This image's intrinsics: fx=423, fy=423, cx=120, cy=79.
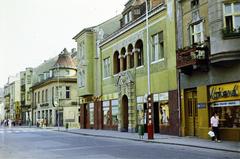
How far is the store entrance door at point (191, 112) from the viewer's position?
28.9 meters

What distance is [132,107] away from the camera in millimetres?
39750

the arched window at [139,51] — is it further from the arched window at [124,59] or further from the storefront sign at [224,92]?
the storefront sign at [224,92]

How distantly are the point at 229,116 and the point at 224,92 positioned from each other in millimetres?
1467

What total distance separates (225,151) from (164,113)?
13.8m

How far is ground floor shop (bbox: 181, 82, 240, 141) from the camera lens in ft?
81.3

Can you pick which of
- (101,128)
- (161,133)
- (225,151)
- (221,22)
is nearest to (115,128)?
(101,128)

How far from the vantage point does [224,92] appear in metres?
25.5

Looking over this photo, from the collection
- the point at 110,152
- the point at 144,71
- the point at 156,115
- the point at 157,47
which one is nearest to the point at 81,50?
the point at 144,71

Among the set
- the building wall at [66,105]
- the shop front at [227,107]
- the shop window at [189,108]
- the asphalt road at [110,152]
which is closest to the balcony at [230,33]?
the shop front at [227,107]

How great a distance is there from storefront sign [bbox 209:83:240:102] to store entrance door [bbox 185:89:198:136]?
2.43 m

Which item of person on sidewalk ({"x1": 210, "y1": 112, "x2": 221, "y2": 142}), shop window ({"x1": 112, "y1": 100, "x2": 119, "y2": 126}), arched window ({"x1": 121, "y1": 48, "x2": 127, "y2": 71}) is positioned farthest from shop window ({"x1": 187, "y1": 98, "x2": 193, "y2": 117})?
shop window ({"x1": 112, "y1": 100, "x2": 119, "y2": 126})

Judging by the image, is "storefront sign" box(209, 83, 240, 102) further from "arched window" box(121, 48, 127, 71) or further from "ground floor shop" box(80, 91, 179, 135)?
"arched window" box(121, 48, 127, 71)

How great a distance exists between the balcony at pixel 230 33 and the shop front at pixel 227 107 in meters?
2.73

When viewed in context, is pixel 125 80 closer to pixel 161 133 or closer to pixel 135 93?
pixel 135 93
